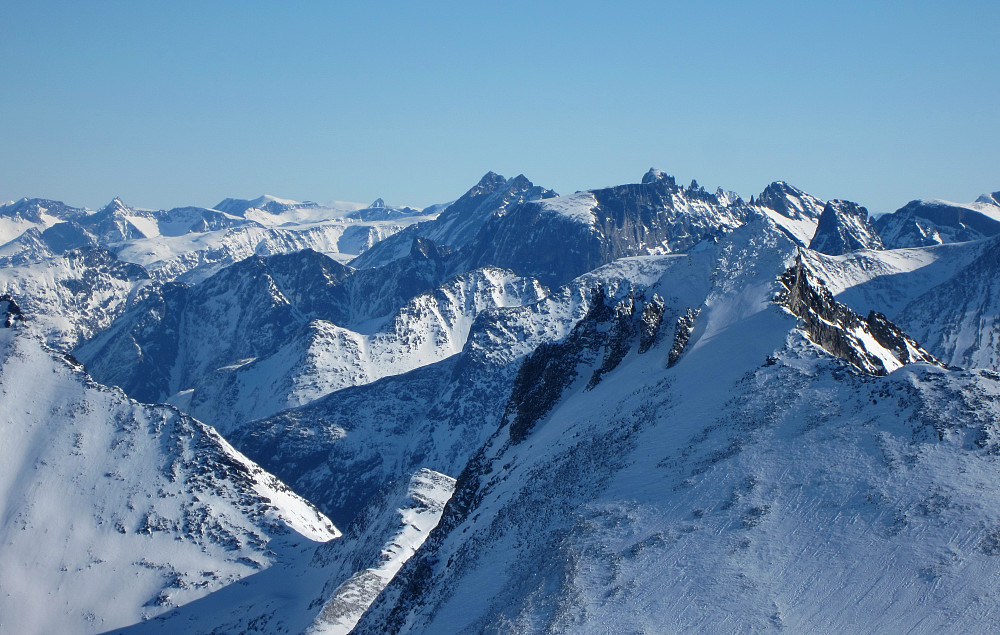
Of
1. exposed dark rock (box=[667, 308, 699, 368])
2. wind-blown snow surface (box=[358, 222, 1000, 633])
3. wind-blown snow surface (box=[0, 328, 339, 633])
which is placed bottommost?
wind-blown snow surface (box=[0, 328, 339, 633])

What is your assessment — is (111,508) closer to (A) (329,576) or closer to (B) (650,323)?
(A) (329,576)

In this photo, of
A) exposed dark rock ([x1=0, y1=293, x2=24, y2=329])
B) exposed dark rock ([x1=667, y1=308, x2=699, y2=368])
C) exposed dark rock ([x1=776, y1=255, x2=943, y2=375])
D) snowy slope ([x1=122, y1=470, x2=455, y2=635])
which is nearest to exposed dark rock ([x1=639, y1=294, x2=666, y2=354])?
exposed dark rock ([x1=667, y1=308, x2=699, y2=368])

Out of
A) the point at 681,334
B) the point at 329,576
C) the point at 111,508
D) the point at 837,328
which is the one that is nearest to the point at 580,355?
the point at 681,334

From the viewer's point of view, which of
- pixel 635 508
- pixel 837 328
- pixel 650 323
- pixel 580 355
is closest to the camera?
pixel 635 508

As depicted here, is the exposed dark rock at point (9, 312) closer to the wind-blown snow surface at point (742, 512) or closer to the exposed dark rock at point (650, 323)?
the wind-blown snow surface at point (742, 512)

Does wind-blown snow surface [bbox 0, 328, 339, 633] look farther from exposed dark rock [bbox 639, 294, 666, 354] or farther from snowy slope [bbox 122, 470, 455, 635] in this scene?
exposed dark rock [bbox 639, 294, 666, 354]

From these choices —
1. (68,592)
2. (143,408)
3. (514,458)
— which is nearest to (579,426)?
(514,458)

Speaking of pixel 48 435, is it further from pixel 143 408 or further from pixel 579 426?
pixel 579 426

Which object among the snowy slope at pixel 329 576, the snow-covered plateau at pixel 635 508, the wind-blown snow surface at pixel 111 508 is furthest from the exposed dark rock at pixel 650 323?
the wind-blown snow surface at pixel 111 508
